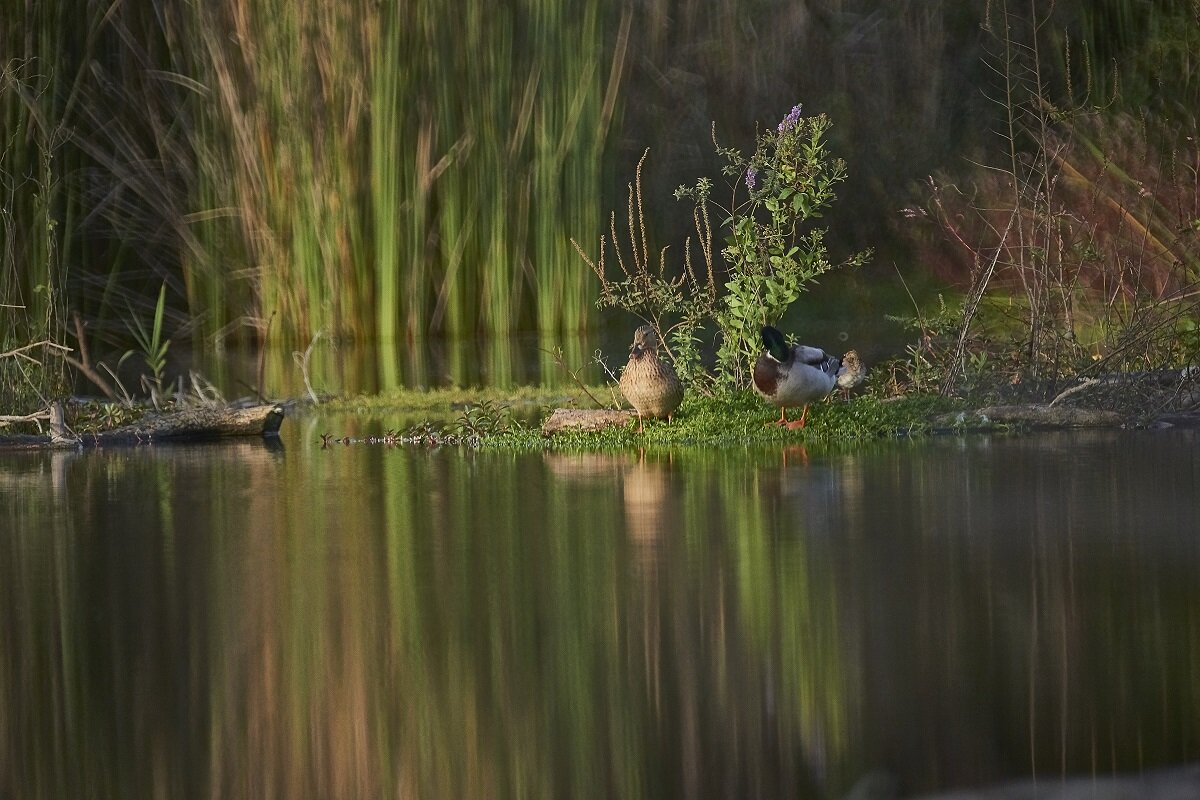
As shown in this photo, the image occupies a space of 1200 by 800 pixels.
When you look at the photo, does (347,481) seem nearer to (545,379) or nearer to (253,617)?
(253,617)

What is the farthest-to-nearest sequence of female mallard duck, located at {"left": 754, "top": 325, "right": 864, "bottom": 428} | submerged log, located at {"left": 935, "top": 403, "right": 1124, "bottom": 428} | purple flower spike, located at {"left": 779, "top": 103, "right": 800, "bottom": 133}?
1. purple flower spike, located at {"left": 779, "top": 103, "right": 800, "bottom": 133}
2. submerged log, located at {"left": 935, "top": 403, "right": 1124, "bottom": 428}
3. female mallard duck, located at {"left": 754, "top": 325, "right": 864, "bottom": 428}

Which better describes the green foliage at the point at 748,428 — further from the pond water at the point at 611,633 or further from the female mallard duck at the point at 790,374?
the pond water at the point at 611,633

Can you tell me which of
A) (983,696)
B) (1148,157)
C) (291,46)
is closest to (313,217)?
(291,46)

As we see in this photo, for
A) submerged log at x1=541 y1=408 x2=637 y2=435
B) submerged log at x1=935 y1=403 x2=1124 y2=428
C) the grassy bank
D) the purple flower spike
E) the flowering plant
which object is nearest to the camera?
the grassy bank

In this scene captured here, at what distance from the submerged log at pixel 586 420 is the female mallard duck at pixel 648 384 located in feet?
0.29

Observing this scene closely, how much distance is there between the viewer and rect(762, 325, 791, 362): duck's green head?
7.37 m

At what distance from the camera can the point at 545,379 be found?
35.2ft

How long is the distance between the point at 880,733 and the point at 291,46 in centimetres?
994

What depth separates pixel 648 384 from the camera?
7.66m

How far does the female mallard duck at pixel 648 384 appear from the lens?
7645 millimetres

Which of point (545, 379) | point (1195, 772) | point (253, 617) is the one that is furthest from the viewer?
point (545, 379)

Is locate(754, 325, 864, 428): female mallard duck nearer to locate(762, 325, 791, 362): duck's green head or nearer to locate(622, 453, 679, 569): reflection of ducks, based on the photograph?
locate(762, 325, 791, 362): duck's green head

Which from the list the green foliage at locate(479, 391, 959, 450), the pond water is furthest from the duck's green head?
the pond water

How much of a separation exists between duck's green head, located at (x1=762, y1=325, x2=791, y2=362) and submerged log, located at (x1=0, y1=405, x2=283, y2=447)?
7.11 ft
